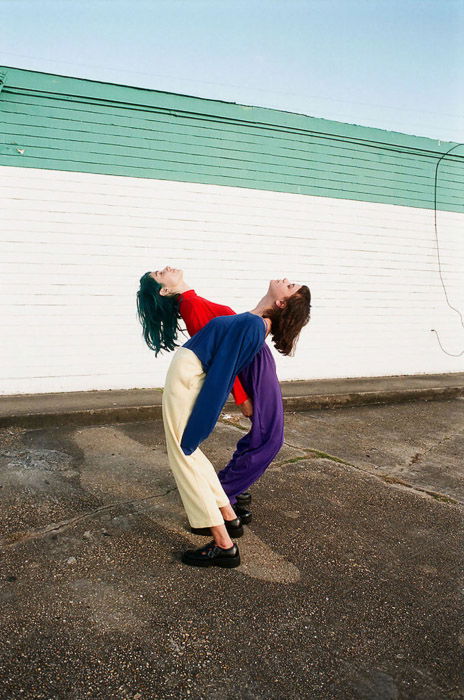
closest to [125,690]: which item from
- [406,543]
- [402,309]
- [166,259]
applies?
[406,543]

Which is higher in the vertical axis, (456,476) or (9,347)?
(9,347)

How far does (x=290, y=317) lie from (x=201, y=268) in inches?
200

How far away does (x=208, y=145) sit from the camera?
8195 millimetres

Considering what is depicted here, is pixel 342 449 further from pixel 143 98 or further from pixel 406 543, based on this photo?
pixel 143 98

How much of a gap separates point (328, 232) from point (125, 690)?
7909 mm

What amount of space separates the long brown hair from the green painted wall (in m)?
5.00

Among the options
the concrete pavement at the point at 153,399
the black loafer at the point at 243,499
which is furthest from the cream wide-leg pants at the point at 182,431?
the concrete pavement at the point at 153,399

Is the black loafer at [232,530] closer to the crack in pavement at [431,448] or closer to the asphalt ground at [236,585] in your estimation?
the asphalt ground at [236,585]

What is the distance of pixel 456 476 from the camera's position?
16.9ft

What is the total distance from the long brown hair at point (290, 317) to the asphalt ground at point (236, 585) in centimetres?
126

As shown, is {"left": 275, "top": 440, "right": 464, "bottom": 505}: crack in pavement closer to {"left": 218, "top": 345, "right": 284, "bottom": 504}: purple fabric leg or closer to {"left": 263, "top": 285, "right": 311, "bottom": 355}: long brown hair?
{"left": 218, "top": 345, "right": 284, "bottom": 504}: purple fabric leg

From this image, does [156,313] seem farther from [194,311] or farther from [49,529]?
[49,529]

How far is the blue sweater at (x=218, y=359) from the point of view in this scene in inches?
121

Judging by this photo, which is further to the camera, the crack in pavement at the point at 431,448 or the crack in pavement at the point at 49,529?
the crack in pavement at the point at 431,448
